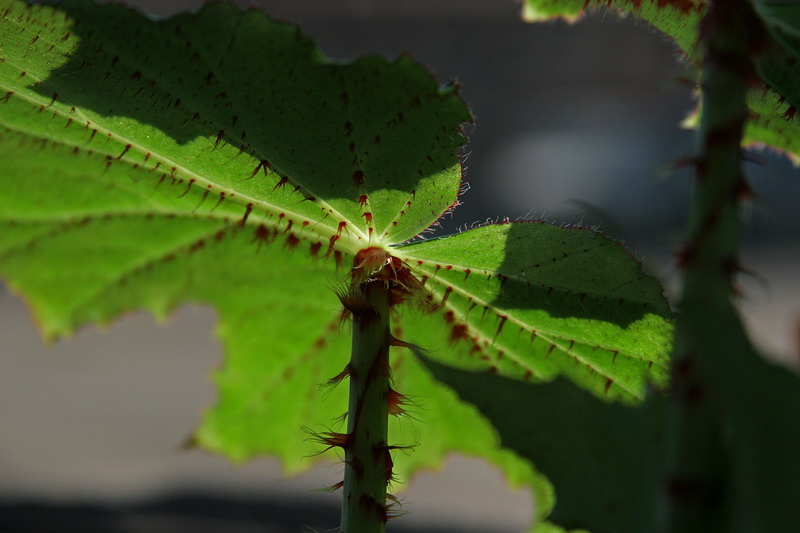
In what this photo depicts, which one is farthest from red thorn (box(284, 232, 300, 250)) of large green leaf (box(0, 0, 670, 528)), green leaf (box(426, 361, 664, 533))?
green leaf (box(426, 361, 664, 533))

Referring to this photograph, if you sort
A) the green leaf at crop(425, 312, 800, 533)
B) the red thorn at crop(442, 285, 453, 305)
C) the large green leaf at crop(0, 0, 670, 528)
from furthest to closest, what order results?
the red thorn at crop(442, 285, 453, 305), the large green leaf at crop(0, 0, 670, 528), the green leaf at crop(425, 312, 800, 533)

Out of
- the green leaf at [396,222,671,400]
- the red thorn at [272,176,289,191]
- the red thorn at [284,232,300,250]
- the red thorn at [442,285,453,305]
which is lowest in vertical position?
the green leaf at [396,222,671,400]

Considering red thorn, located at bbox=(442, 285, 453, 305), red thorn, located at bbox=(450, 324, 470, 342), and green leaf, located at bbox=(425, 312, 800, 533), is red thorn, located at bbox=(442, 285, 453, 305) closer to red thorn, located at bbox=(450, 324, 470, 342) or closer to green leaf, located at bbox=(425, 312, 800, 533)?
red thorn, located at bbox=(450, 324, 470, 342)

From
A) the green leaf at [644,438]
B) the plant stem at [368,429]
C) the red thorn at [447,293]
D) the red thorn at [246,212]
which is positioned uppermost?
the red thorn at [246,212]

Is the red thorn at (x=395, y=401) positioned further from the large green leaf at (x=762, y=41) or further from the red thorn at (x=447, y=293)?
the large green leaf at (x=762, y=41)

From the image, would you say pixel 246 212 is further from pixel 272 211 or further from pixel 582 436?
pixel 582 436

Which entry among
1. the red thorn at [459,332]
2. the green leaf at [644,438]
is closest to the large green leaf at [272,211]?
the red thorn at [459,332]

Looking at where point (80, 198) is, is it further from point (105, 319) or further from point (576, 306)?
point (576, 306)
